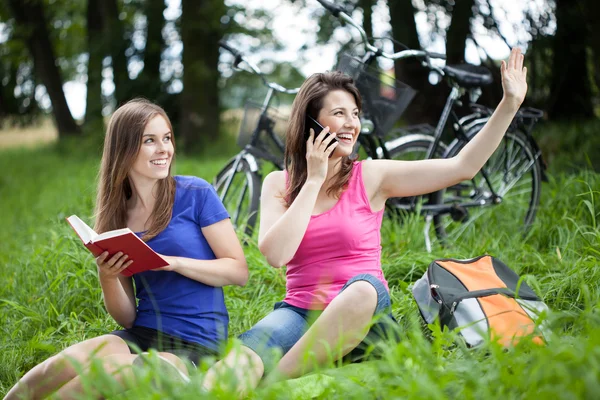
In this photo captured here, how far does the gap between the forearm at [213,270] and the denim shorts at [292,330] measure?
212 millimetres

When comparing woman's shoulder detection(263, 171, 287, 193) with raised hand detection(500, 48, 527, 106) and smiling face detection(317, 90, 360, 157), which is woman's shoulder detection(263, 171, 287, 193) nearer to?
smiling face detection(317, 90, 360, 157)

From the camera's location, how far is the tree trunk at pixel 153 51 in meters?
12.0

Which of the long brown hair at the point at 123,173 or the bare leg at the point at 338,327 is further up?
the long brown hair at the point at 123,173

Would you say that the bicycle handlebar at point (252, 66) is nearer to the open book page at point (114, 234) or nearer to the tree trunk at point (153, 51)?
the open book page at point (114, 234)

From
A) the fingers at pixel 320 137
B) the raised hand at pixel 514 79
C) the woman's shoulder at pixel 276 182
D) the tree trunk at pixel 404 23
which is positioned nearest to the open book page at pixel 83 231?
the woman's shoulder at pixel 276 182

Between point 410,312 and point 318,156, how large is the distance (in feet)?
2.73

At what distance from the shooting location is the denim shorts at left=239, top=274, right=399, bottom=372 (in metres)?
2.54

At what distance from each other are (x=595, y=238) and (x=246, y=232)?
2.09 meters

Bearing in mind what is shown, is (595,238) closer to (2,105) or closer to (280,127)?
(280,127)

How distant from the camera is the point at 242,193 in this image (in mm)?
4660

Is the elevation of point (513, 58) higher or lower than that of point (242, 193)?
higher

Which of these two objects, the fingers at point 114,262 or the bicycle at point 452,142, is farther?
the bicycle at point 452,142

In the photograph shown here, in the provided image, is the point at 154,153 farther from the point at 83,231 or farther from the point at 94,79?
the point at 94,79

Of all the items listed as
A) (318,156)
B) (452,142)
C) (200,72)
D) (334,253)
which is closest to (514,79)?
(318,156)
